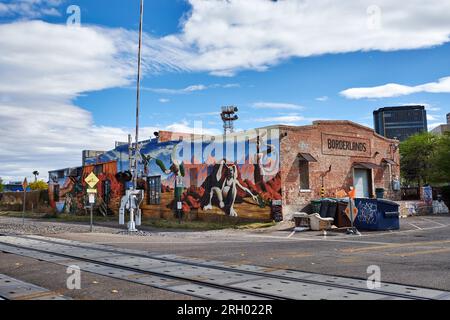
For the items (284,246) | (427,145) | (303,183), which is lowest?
(284,246)

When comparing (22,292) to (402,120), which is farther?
(402,120)

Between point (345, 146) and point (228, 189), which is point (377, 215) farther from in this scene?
point (345, 146)

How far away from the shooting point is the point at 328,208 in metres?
22.6

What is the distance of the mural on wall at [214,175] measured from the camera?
25.5 metres

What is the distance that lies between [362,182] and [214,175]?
445 inches

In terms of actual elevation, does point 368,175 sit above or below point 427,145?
below

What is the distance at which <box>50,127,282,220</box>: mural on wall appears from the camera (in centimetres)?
2548

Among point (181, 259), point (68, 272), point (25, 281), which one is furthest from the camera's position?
point (181, 259)

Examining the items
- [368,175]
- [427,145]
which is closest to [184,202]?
[368,175]

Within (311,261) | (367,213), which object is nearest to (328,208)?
(367,213)

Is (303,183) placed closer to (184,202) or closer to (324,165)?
(324,165)

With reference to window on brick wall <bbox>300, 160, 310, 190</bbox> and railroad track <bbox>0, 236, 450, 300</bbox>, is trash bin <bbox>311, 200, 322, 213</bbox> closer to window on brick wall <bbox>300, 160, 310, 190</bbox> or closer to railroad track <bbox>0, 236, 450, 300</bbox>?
window on brick wall <bbox>300, 160, 310, 190</bbox>

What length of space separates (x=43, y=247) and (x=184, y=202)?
14924 millimetres
